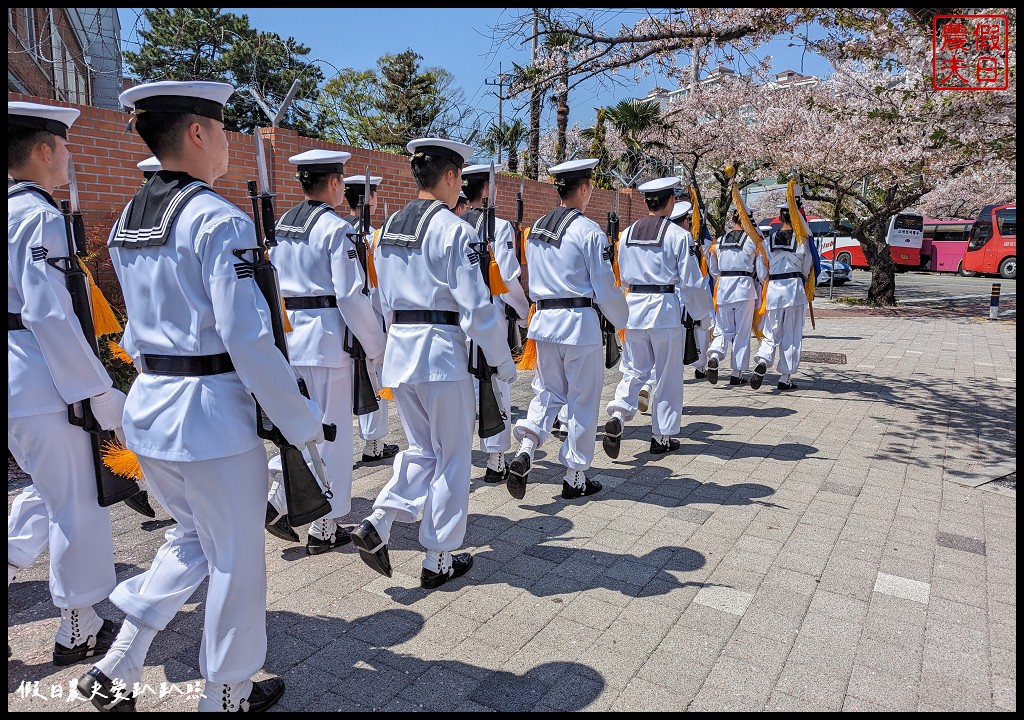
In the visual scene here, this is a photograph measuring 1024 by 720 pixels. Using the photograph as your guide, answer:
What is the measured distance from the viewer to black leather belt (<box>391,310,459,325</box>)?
357 centimetres

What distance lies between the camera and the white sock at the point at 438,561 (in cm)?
363

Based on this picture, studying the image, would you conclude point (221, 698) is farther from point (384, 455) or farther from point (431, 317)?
point (384, 455)

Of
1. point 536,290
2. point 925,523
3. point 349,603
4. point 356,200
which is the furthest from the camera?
point 356,200

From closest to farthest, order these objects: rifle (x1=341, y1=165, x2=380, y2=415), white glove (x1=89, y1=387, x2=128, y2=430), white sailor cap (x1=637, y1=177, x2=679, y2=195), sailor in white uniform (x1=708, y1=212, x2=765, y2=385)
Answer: white glove (x1=89, y1=387, x2=128, y2=430)
rifle (x1=341, y1=165, x2=380, y2=415)
white sailor cap (x1=637, y1=177, x2=679, y2=195)
sailor in white uniform (x1=708, y1=212, x2=765, y2=385)

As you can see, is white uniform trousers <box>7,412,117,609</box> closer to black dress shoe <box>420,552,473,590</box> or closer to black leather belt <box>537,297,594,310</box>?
black dress shoe <box>420,552,473,590</box>

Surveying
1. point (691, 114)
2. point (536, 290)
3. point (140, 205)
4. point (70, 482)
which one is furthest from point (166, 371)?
point (691, 114)

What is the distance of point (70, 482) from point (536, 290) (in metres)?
3.11

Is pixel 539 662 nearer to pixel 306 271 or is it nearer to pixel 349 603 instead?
pixel 349 603

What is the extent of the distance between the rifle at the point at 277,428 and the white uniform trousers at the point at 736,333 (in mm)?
7086

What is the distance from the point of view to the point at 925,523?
4.51m

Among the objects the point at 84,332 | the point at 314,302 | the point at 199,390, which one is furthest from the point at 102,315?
the point at 199,390

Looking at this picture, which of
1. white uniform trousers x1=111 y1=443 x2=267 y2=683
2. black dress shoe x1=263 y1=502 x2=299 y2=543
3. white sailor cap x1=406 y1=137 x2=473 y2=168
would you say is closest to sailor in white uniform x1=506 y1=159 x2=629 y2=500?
white sailor cap x1=406 y1=137 x2=473 y2=168

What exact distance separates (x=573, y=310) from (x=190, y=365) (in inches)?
115

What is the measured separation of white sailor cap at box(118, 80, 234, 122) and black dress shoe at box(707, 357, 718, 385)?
7.30 metres
